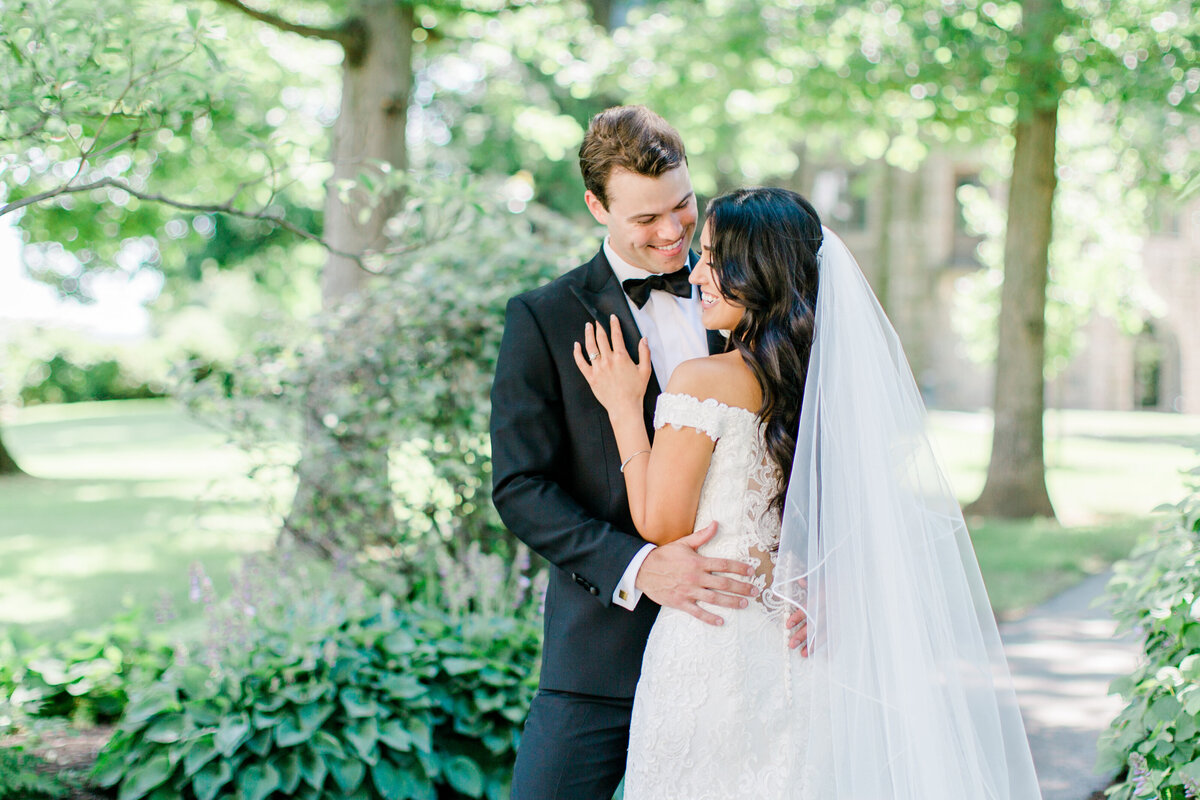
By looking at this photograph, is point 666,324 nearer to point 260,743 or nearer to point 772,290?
point 772,290

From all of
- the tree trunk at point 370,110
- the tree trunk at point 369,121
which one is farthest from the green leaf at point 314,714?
the tree trunk at point 370,110

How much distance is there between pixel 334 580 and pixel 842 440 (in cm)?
317

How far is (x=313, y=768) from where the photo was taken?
11.6ft

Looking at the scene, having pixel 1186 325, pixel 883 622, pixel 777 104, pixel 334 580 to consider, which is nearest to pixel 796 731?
pixel 883 622

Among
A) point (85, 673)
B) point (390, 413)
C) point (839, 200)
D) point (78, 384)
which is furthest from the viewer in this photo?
point (839, 200)

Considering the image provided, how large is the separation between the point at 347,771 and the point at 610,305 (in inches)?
77.8

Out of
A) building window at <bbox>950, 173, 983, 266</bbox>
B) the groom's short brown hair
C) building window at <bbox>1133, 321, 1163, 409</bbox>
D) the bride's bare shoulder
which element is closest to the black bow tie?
the groom's short brown hair

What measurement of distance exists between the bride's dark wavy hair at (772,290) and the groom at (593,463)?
295 millimetres

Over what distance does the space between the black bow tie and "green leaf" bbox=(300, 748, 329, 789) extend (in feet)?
6.49

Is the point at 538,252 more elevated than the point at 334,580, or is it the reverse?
the point at 538,252

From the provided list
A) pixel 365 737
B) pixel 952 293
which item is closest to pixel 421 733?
pixel 365 737

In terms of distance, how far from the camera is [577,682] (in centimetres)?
257

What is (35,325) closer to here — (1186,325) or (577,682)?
(577,682)

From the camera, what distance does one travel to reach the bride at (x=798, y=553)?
2.31 m
